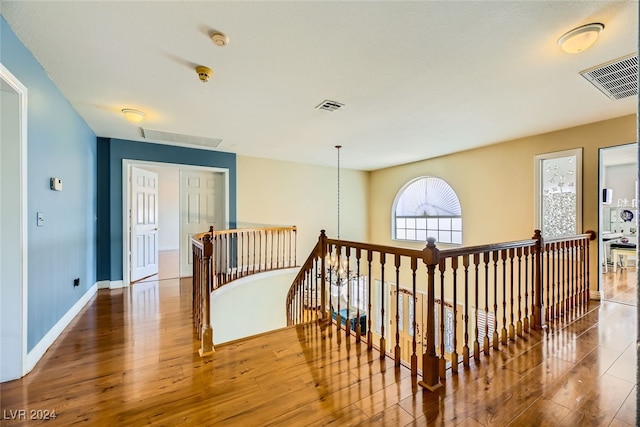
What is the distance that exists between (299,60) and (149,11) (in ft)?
3.47

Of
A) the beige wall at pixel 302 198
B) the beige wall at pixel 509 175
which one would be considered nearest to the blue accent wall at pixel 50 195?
the beige wall at pixel 302 198

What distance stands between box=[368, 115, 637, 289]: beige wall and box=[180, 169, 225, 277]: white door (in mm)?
4512

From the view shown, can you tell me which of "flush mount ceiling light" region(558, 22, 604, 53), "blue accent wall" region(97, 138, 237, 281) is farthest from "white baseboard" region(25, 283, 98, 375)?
"flush mount ceiling light" region(558, 22, 604, 53)

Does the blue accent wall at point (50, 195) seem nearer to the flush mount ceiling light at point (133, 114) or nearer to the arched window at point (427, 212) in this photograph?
the flush mount ceiling light at point (133, 114)

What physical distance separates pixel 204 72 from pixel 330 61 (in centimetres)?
111

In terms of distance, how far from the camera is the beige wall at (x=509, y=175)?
372 centimetres

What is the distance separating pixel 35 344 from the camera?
225 cm

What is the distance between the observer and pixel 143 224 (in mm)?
5211

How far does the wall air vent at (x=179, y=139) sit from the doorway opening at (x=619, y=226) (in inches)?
245

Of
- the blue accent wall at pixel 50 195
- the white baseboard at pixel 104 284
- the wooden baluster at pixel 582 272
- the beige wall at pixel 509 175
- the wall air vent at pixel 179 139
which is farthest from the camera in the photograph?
the white baseboard at pixel 104 284

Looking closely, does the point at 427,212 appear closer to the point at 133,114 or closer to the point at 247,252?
the point at 247,252

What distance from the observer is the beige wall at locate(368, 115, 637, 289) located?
3723 millimetres

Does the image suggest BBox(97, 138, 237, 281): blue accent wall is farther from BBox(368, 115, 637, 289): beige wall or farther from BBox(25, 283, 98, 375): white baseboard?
BBox(368, 115, 637, 289): beige wall

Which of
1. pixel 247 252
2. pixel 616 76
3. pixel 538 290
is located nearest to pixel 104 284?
pixel 247 252
